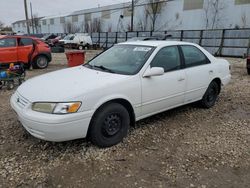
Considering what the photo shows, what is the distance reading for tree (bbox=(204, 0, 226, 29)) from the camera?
27303 mm

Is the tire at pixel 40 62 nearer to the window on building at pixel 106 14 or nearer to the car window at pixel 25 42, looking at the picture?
the car window at pixel 25 42

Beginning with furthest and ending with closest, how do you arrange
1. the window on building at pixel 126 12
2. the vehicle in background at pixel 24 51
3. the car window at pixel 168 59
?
1. the window on building at pixel 126 12
2. the vehicle in background at pixel 24 51
3. the car window at pixel 168 59

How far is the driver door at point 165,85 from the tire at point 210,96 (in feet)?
2.80

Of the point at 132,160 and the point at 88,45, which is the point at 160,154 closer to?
the point at 132,160

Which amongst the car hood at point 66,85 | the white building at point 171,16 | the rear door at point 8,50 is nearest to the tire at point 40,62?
the rear door at point 8,50

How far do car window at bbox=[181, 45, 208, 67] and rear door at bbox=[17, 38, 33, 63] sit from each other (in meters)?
7.88

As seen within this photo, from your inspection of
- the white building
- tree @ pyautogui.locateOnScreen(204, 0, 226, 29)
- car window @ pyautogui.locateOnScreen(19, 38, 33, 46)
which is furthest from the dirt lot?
tree @ pyautogui.locateOnScreen(204, 0, 226, 29)

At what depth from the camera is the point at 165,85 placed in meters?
4.07

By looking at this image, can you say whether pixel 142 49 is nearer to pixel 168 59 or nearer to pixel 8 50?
pixel 168 59

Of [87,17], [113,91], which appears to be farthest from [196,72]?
[87,17]

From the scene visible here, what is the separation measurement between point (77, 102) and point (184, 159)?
63.2 inches

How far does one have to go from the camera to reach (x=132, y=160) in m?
3.25

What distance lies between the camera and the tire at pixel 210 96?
203 inches

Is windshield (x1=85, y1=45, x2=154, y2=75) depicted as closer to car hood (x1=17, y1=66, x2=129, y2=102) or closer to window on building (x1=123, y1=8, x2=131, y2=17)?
car hood (x1=17, y1=66, x2=129, y2=102)
